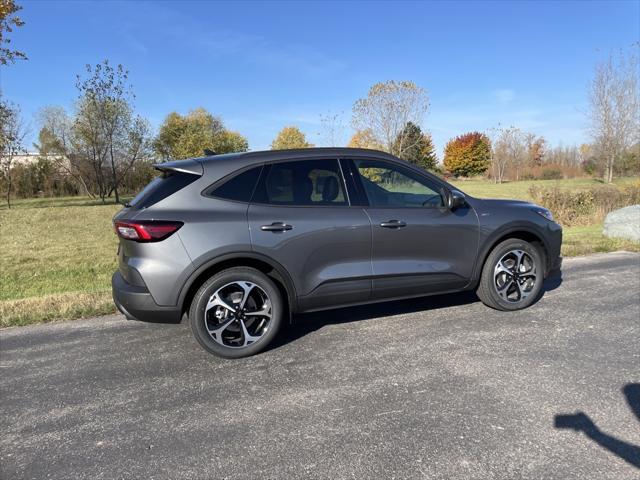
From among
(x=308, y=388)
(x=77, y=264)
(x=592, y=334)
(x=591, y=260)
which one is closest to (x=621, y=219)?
(x=591, y=260)

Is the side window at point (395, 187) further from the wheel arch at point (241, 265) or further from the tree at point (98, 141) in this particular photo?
the tree at point (98, 141)

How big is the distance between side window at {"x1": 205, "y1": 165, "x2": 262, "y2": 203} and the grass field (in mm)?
2519

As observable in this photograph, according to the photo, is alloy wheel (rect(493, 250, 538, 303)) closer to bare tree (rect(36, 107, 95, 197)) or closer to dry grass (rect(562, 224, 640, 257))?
dry grass (rect(562, 224, 640, 257))

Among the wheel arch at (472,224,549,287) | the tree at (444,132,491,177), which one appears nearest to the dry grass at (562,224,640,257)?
the wheel arch at (472,224,549,287)

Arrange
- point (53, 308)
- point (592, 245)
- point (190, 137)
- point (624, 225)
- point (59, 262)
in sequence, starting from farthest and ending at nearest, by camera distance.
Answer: point (190, 137), point (59, 262), point (624, 225), point (592, 245), point (53, 308)

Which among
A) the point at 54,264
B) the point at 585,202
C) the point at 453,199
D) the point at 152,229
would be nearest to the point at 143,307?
the point at 152,229

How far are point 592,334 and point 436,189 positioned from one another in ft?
6.42

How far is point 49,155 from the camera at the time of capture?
34.6 meters

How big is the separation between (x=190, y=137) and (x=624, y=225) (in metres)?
26.9

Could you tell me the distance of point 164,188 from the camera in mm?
3652

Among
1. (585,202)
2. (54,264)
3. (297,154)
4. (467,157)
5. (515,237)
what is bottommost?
(54,264)

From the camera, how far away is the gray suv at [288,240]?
348 cm

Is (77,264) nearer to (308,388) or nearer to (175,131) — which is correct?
(308,388)

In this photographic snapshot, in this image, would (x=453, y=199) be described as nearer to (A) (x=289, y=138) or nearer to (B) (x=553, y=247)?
(B) (x=553, y=247)
